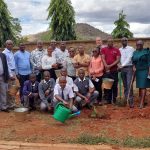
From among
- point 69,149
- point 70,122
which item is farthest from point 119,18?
point 69,149

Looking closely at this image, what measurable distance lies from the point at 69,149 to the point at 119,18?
2319cm

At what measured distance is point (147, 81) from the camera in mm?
12250

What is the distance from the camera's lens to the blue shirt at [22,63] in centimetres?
1223

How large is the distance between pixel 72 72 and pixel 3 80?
6.24 feet

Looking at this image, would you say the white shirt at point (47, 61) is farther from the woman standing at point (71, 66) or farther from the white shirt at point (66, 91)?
the white shirt at point (66, 91)

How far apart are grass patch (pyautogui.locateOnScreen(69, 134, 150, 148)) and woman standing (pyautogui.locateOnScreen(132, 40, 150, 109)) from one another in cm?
352

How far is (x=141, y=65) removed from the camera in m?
12.1

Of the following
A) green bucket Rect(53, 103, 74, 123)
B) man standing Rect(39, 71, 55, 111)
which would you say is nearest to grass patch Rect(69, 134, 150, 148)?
green bucket Rect(53, 103, 74, 123)

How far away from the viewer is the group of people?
461 inches

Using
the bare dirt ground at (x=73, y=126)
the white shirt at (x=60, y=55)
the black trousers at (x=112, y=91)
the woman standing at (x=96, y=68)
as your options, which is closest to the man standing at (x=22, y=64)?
the white shirt at (x=60, y=55)

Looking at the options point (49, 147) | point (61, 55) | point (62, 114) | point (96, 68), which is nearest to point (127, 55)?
point (96, 68)

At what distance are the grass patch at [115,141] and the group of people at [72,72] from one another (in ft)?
8.80

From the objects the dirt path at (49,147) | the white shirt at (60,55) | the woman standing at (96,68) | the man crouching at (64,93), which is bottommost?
the dirt path at (49,147)

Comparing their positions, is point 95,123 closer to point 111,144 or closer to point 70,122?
point 70,122
